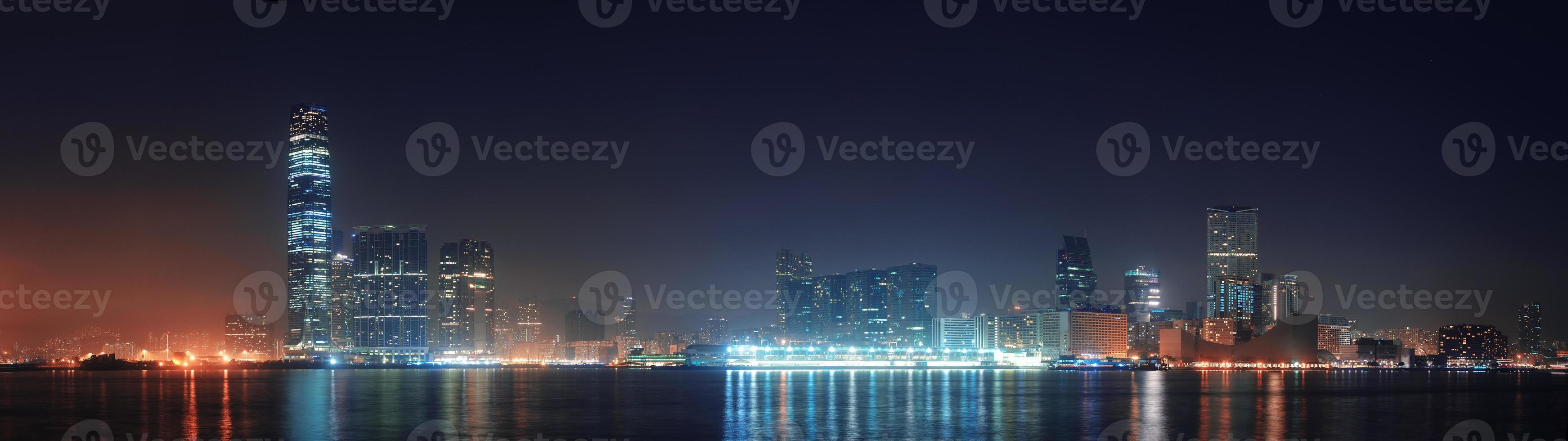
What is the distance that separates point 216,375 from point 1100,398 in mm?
132582

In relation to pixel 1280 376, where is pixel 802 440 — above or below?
above

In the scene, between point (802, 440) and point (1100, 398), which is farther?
point (1100, 398)

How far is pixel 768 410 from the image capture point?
68.0 m

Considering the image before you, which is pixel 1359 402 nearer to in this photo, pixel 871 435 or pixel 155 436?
pixel 871 435

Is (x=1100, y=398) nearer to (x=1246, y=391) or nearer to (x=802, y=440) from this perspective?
(x=1246, y=391)

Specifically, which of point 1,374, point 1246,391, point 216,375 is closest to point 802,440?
point 1246,391

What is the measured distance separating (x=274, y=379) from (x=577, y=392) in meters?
58.2

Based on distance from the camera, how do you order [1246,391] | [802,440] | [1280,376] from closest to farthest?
[802,440]
[1246,391]
[1280,376]

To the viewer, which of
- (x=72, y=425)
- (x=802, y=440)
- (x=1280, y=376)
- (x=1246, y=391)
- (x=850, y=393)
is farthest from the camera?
(x=1280, y=376)

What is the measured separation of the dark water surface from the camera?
51.8 m

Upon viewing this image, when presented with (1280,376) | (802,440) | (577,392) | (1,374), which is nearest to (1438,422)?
(802,440)

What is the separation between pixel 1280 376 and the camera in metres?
174

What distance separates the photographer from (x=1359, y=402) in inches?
3263

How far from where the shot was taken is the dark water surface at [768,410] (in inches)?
2037
